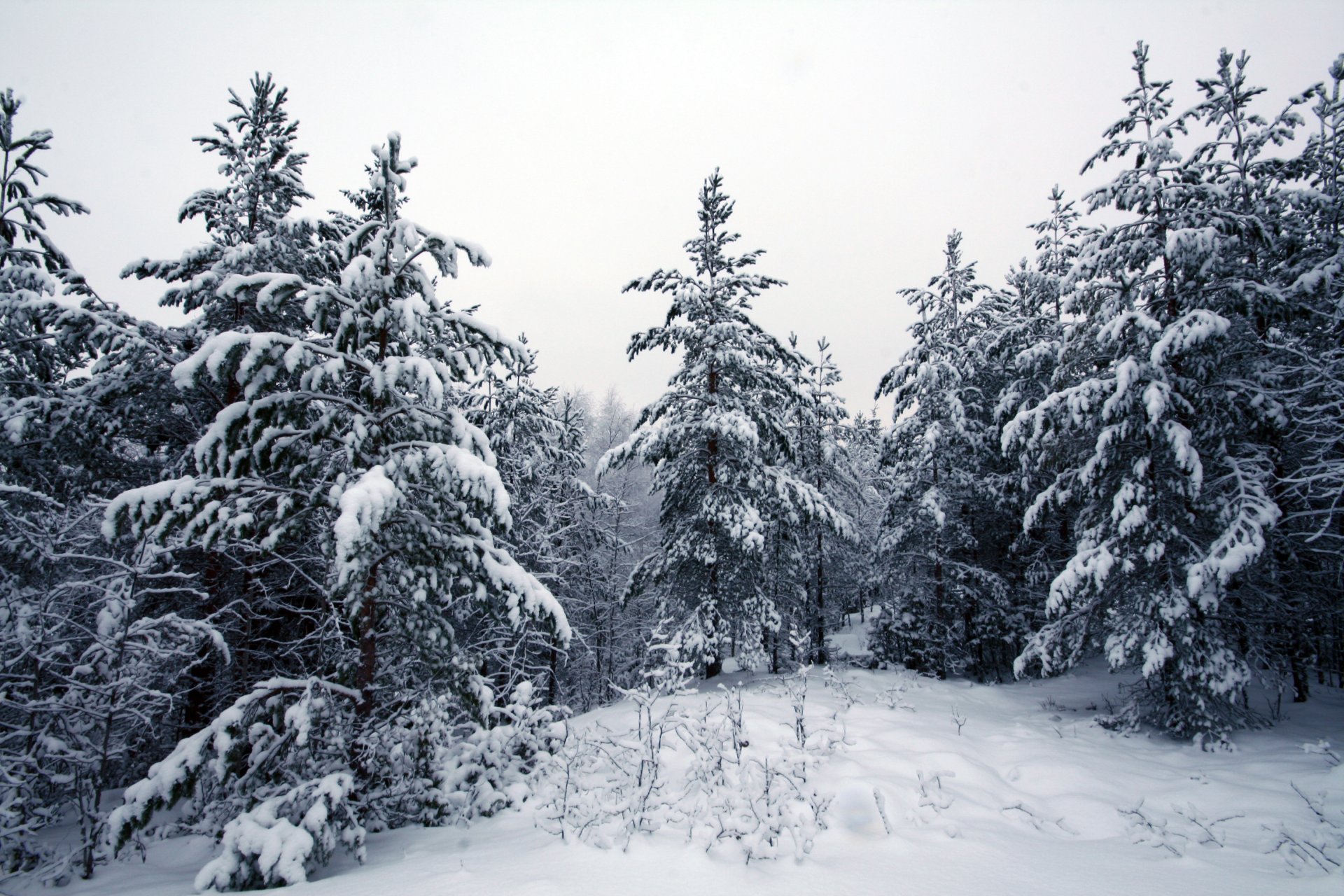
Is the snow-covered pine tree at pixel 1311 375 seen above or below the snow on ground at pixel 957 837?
above

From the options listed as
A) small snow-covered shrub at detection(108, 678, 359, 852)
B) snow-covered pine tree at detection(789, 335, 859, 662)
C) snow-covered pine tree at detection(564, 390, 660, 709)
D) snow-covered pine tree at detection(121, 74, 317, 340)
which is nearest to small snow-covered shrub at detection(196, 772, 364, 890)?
small snow-covered shrub at detection(108, 678, 359, 852)

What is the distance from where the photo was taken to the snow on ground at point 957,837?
169 inches

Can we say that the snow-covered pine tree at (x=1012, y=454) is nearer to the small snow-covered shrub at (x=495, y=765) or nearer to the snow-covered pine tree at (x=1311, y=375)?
the snow-covered pine tree at (x=1311, y=375)

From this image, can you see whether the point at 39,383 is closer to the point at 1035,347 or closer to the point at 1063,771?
the point at 1063,771

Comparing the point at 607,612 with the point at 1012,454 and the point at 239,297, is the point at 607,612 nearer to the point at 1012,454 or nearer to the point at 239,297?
the point at 1012,454

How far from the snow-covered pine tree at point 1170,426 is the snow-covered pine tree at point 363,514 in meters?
9.57

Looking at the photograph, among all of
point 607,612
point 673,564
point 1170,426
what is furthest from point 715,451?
point 607,612

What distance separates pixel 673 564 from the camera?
13852mm

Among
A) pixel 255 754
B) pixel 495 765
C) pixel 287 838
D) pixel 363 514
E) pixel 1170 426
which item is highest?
pixel 1170 426

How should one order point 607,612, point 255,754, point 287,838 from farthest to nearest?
point 607,612 → point 255,754 → point 287,838

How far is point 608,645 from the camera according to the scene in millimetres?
24469

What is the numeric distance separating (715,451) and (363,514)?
33.2 feet

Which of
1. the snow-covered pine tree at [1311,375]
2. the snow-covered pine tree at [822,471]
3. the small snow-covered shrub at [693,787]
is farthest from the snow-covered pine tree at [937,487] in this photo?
the small snow-covered shrub at [693,787]

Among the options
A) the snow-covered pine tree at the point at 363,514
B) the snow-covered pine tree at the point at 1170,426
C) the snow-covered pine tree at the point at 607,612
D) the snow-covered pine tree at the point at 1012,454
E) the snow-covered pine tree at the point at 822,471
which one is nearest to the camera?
the snow-covered pine tree at the point at 363,514
